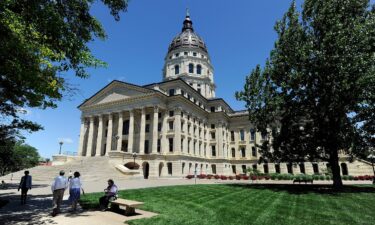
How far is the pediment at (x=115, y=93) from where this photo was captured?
49.4m

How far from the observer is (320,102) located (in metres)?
22.2

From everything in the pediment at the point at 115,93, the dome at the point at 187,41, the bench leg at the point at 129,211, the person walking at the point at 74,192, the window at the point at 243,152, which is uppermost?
the dome at the point at 187,41

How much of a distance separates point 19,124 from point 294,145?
26029 mm

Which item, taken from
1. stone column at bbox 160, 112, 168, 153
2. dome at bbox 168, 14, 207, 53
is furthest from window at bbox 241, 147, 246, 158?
dome at bbox 168, 14, 207, 53

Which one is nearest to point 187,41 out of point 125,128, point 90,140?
point 125,128

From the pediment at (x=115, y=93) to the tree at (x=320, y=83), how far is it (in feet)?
90.9

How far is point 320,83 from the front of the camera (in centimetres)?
2198

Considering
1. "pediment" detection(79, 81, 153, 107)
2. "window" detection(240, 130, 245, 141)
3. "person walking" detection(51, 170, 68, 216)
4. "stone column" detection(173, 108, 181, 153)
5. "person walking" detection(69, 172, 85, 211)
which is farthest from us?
"window" detection(240, 130, 245, 141)

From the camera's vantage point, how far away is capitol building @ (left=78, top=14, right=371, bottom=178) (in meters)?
46.2

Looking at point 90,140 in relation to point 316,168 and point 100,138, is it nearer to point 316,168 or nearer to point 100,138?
point 100,138

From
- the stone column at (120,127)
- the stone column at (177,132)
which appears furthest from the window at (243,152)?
the stone column at (120,127)

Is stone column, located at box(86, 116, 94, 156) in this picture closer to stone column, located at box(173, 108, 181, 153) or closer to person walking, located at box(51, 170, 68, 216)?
stone column, located at box(173, 108, 181, 153)

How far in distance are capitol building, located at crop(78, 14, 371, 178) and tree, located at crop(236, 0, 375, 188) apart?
18.5 metres

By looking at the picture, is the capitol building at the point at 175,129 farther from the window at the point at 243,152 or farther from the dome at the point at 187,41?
the dome at the point at 187,41
